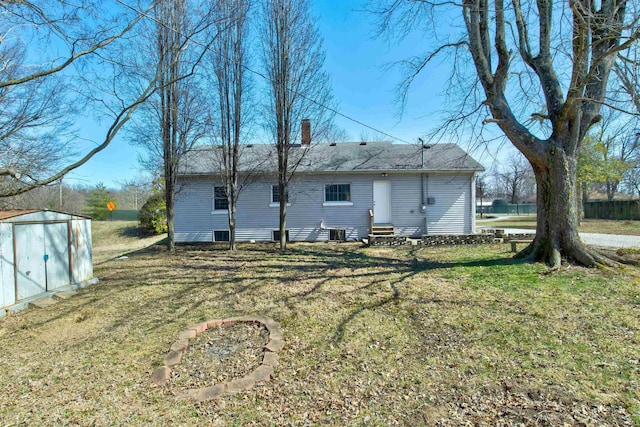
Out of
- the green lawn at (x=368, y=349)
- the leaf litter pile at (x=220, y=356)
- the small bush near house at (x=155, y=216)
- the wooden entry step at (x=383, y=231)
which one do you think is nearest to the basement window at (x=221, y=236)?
the wooden entry step at (x=383, y=231)

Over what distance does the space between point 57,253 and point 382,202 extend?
10763 millimetres

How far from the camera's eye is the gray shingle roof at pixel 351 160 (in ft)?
41.3

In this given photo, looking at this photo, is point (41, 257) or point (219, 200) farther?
point (219, 200)

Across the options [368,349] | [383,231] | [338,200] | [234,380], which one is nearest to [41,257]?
[234,380]

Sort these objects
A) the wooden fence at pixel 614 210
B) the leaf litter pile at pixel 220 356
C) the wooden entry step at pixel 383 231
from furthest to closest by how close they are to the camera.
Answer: the wooden fence at pixel 614 210
the wooden entry step at pixel 383 231
the leaf litter pile at pixel 220 356

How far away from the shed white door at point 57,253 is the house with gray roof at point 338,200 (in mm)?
6792

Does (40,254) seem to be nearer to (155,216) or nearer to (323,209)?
(323,209)

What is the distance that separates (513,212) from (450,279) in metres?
46.9

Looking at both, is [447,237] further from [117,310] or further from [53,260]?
[53,260]

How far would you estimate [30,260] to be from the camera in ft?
18.2

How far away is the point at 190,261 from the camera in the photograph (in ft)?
30.5

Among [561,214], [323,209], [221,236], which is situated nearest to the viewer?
[561,214]

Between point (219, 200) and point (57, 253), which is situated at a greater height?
point (219, 200)

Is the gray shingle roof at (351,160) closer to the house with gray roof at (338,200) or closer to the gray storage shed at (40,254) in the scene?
the house with gray roof at (338,200)
